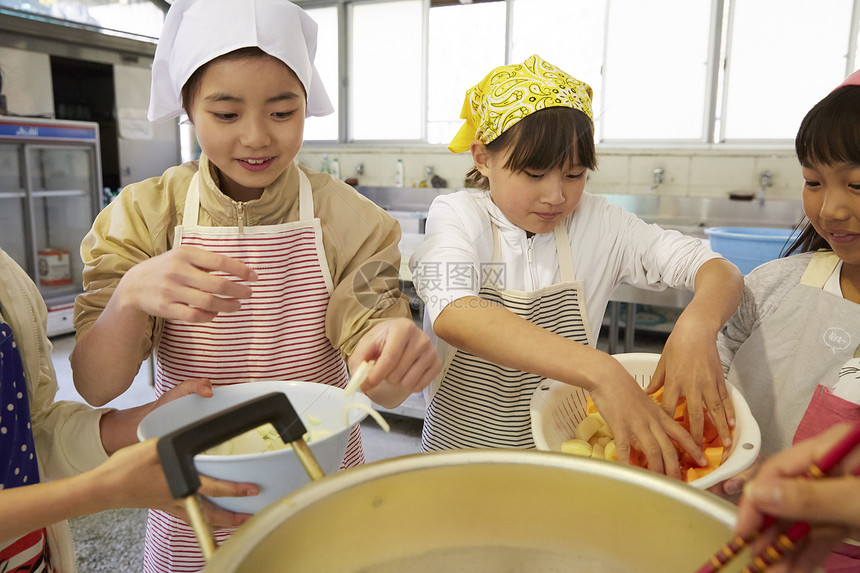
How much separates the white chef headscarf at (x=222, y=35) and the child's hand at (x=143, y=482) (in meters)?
0.49

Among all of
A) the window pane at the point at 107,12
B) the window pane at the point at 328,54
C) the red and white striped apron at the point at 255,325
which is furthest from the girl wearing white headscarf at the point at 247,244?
the window pane at the point at 328,54

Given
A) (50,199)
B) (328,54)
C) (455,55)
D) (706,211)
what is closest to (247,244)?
(706,211)

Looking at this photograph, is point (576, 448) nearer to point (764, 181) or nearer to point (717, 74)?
point (764, 181)

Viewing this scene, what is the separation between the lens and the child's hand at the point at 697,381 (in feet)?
2.48

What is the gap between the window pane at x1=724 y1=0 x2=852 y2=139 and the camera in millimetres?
3430

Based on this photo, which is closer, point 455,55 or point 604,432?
point 604,432

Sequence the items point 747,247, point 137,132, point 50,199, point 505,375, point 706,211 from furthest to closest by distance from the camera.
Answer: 1. point 137,132
2. point 50,199
3. point 706,211
4. point 747,247
5. point 505,375

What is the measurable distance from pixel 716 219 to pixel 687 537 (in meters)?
3.60

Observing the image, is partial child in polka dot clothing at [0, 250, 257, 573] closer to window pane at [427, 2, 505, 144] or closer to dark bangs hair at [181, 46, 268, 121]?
dark bangs hair at [181, 46, 268, 121]

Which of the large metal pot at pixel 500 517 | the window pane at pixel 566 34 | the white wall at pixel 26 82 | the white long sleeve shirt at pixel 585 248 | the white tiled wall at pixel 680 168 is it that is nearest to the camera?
the large metal pot at pixel 500 517

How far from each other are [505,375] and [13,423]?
695 mm

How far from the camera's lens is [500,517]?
478mm

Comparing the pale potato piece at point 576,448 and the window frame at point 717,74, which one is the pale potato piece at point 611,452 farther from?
the window frame at point 717,74

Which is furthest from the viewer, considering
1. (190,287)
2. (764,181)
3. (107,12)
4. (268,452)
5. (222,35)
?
(107,12)
